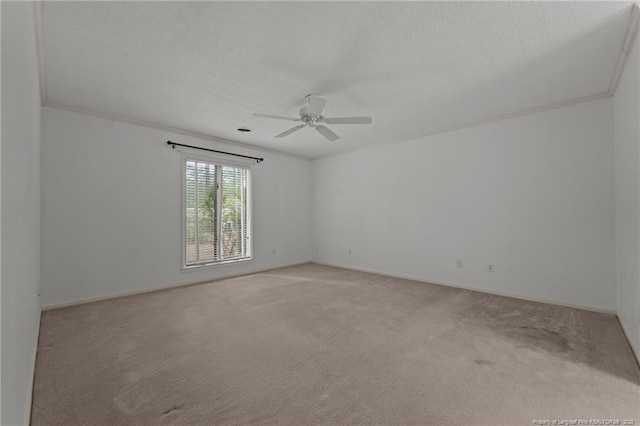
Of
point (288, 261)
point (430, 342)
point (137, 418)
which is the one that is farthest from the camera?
point (288, 261)

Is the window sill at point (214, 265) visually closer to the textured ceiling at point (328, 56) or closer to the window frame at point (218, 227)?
the window frame at point (218, 227)

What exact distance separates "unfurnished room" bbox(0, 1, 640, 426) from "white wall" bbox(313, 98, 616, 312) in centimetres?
3

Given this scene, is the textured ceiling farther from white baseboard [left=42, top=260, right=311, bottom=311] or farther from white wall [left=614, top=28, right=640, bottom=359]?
white baseboard [left=42, top=260, right=311, bottom=311]

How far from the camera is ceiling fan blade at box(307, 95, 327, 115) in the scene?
3.04m

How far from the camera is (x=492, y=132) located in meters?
4.23

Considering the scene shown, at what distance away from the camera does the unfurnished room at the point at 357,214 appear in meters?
1.83

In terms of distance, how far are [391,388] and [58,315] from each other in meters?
3.78

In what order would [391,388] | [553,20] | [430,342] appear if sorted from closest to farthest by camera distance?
[391,388] < [553,20] < [430,342]

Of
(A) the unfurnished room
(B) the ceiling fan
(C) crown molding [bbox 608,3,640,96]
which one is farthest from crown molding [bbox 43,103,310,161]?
(C) crown molding [bbox 608,3,640,96]

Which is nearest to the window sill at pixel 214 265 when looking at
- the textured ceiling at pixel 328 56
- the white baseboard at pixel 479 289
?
the white baseboard at pixel 479 289

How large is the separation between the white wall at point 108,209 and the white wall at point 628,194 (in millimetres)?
5318

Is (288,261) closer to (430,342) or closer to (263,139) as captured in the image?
(263,139)

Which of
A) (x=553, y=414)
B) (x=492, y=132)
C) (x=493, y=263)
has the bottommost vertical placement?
(x=553, y=414)

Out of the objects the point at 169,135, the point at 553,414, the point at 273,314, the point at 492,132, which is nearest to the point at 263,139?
the point at 169,135
